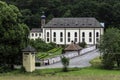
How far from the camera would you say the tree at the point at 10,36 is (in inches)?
2078

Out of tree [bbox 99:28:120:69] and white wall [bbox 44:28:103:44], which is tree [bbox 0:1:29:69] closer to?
tree [bbox 99:28:120:69]

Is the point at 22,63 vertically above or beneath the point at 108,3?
beneath

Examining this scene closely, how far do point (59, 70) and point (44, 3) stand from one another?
77.4 metres

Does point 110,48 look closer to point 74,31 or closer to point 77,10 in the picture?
point 74,31

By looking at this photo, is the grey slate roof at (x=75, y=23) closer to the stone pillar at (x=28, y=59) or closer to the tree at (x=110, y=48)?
the tree at (x=110, y=48)

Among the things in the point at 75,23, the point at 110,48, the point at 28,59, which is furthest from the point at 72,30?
the point at 28,59

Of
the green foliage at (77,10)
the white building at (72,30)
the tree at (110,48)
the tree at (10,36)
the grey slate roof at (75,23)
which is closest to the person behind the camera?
the tree at (10,36)

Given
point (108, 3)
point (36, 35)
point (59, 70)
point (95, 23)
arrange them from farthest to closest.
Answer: point (108, 3)
point (36, 35)
point (95, 23)
point (59, 70)

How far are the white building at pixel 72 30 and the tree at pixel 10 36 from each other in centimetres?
4344

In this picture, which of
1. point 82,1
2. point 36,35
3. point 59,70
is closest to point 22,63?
point 59,70

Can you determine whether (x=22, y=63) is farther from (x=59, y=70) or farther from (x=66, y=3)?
(x=66, y=3)

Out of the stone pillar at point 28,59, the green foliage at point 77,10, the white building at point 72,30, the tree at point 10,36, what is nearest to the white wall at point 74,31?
the white building at point 72,30

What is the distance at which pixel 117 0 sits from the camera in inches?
4973

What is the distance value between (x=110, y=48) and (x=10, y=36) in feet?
39.4
